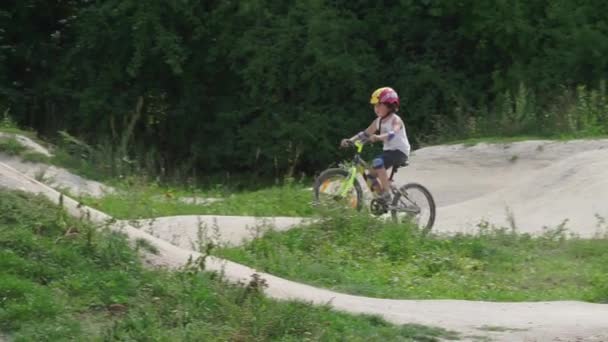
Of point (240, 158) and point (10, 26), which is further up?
point (10, 26)

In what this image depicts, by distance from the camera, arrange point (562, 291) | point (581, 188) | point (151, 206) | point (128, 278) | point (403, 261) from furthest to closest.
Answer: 1. point (581, 188)
2. point (151, 206)
3. point (403, 261)
4. point (562, 291)
5. point (128, 278)

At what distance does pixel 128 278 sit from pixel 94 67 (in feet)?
62.0

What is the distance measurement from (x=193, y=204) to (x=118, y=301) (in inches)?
267

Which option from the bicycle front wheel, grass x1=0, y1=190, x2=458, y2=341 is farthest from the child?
grass x1=0, y1=190, x2=458, y2=341

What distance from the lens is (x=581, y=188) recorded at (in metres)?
15.1

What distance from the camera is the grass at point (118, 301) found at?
685 cm

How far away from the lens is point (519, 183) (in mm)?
16156

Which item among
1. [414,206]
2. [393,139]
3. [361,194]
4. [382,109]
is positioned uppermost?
[382,109]

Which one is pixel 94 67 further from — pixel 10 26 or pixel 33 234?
pixel 33 234

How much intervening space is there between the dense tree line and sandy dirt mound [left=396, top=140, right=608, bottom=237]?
453cm

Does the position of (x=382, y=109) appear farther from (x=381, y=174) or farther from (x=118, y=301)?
(x=118, y=301)

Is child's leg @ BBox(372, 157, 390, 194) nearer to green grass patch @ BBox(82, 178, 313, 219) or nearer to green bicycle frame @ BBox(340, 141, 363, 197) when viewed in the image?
green bicycle frame @ BBox(340, 141, 363, 197)

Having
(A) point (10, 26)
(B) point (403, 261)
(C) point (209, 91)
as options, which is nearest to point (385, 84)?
(C) point (209, 91)

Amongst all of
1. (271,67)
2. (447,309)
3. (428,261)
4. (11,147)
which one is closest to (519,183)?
(428,261)
